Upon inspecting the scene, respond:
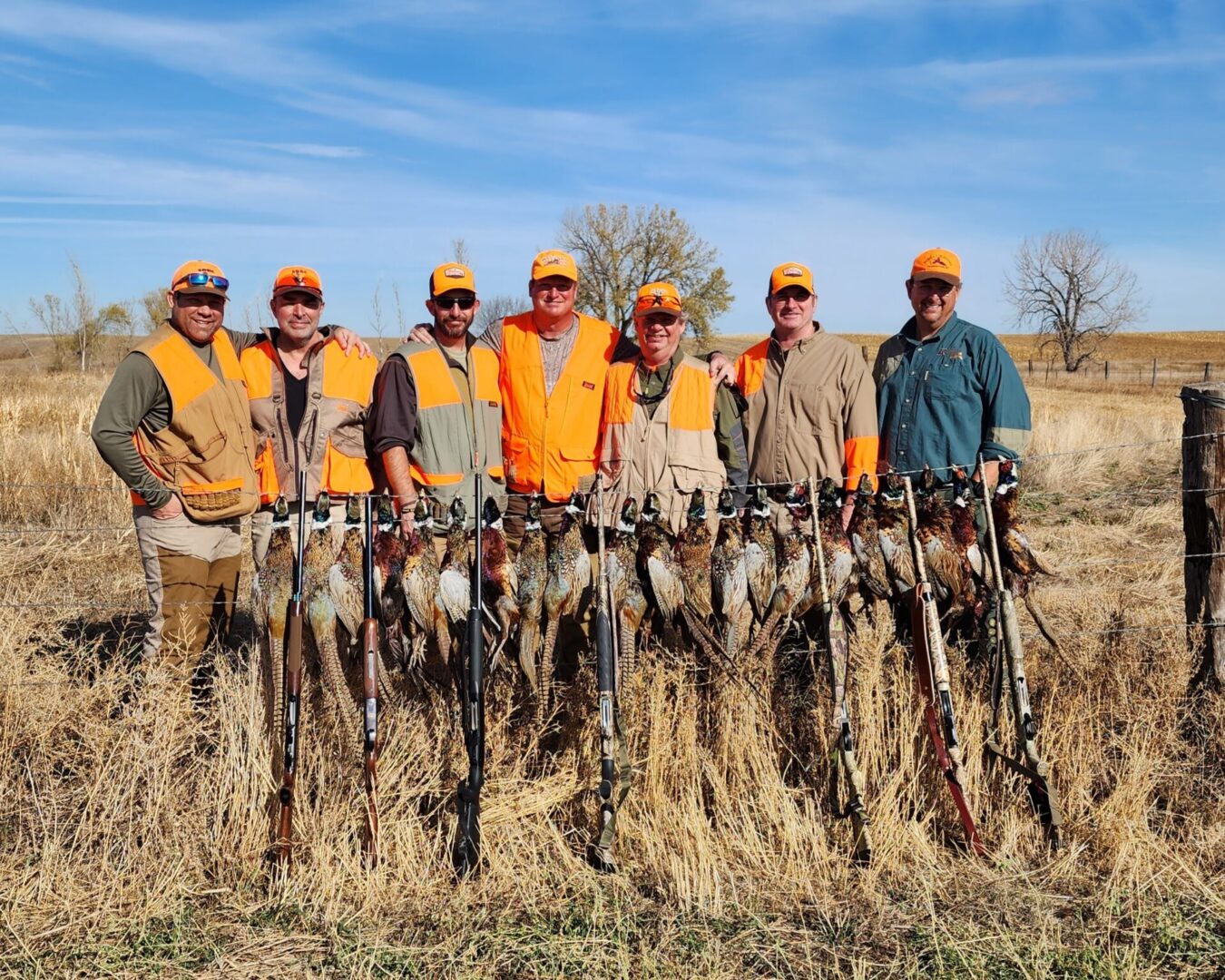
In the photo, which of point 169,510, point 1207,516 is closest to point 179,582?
point 169,510

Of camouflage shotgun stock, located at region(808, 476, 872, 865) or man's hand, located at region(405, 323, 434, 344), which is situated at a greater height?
man's hand, located at region(405, 323, 434, 344)

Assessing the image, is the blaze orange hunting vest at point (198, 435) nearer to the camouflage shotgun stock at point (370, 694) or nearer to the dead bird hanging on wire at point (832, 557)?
the camouflage shotgun stock at point (370, 694)

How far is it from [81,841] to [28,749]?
80 centimetres

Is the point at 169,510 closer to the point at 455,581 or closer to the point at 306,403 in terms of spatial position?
the point at 306,403

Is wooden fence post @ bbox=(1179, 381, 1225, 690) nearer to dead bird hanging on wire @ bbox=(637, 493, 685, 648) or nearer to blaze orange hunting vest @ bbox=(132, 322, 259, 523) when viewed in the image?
dead bird hanging on wire @ bbox=(637, 493, 685, 648)

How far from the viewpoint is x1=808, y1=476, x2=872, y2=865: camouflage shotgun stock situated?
3.87 m

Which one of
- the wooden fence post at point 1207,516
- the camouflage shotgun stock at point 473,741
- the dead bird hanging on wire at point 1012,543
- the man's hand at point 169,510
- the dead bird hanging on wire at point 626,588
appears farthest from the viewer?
the man's hand at point 169,510

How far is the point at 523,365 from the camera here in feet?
17.0

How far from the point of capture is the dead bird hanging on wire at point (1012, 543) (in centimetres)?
433

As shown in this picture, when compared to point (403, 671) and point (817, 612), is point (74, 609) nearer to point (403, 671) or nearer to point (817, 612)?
point (403, 671)

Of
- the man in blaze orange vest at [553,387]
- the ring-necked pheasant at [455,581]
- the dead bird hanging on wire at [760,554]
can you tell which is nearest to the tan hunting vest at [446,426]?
the man in blaze orange vest at [553,387]

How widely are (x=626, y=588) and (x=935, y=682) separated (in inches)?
53.6

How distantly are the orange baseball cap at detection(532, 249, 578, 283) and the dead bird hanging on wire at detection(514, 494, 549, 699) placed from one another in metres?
1.42

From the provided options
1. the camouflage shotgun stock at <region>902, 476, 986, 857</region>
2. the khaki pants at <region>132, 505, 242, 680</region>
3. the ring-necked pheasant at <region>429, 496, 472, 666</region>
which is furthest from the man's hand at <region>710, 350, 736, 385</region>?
the khaki pants at <region>132, 505, 242, 680</region>
